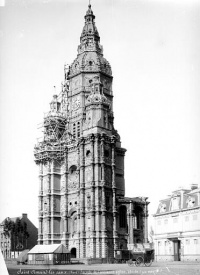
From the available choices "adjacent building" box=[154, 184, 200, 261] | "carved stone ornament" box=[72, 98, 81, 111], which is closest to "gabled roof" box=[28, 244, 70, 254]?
"adjacent building" box=[154, 184, 200, 261]

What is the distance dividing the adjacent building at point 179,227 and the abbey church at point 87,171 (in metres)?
11.1

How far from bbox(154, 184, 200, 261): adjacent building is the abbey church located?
1114cm

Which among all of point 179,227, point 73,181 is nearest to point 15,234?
point 73,181

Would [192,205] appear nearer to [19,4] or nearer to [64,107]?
[19,4]

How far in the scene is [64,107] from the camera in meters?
81.8

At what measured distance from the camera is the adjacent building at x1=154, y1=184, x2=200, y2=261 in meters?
49.2

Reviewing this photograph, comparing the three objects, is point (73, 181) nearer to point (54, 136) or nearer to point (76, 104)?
point (54, 136)

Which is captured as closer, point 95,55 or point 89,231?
point 89,231

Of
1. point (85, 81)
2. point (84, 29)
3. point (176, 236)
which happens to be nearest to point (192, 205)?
point (176, 236)

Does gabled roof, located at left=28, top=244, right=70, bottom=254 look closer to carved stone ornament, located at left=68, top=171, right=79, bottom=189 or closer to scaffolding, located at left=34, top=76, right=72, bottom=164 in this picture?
carved stone ornament, located at left=68, top=171, right=79, bottom=189

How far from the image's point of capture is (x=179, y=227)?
2084 inches

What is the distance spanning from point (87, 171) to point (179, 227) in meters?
20.0

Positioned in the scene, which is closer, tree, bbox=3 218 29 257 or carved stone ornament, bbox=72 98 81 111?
carved stone ornament, bbox=72 98 81 111

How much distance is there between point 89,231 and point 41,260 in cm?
1372
